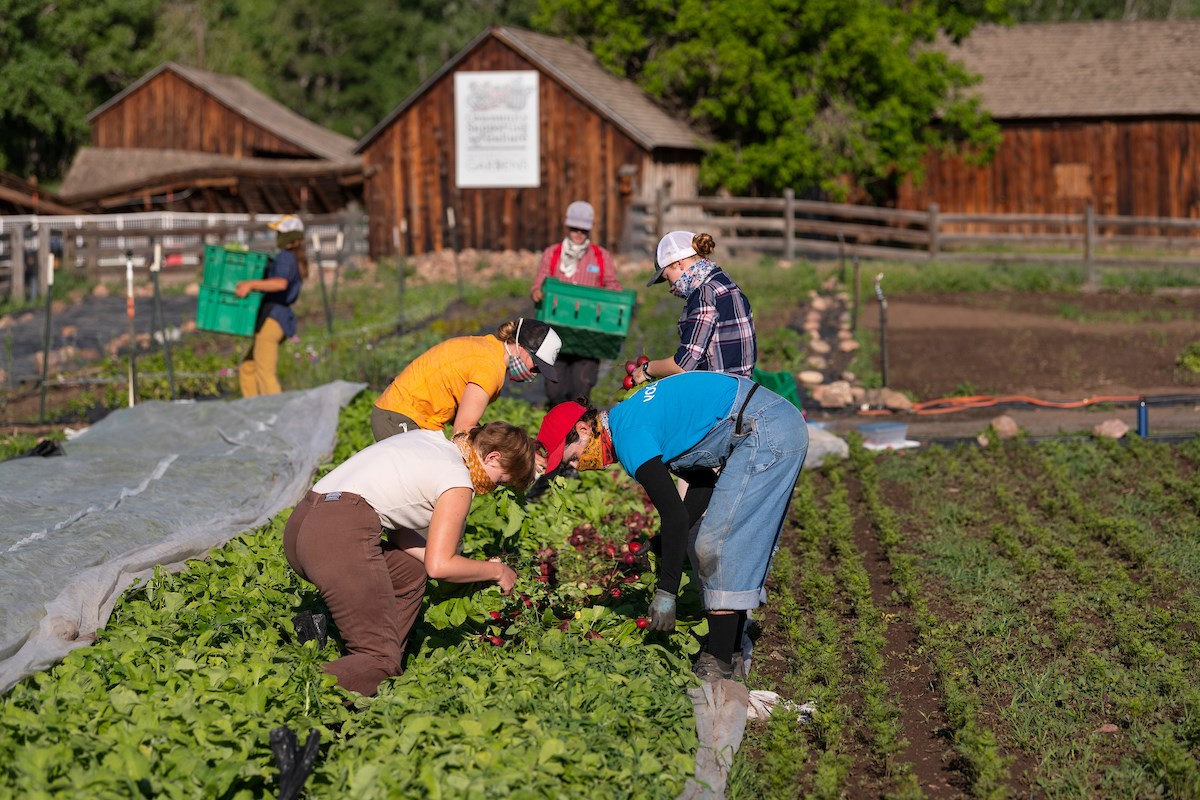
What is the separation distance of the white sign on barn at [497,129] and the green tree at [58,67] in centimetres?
1754

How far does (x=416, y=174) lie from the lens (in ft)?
93.5

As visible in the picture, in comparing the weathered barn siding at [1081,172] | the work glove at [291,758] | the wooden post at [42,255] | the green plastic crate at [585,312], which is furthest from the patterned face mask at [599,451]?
the weathered barn siding at [1081,172]

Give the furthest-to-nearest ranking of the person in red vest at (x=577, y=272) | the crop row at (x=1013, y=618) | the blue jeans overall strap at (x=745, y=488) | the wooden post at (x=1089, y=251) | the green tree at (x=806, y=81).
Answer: the green tree at (x=806, y=81)
the wooden post at (x=1089, y=251)
the person in red vest at (x=577, y=272)
the blue jeans overall strap at (x=745, y=488)
the crop row at (x=1013, y=618)

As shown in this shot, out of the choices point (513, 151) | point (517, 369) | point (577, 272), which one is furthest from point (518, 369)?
point (513, 151)

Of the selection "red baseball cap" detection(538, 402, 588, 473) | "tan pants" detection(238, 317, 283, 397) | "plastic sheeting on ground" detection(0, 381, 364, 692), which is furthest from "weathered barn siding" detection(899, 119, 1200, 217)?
"red baseball cap" detection(538, 402, 588, 473)

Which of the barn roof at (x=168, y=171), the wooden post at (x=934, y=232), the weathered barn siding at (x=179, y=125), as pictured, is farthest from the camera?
the weathered barn siding at (x=179, y=125)

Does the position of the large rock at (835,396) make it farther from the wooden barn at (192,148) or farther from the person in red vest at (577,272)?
the wooden barn at (192,148)

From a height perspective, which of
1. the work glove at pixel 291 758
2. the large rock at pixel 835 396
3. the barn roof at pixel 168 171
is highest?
the barn roof at pixel 168 171

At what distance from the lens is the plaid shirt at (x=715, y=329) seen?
658cm

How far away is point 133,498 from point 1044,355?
34.7 ft

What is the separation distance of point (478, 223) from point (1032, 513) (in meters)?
20.7

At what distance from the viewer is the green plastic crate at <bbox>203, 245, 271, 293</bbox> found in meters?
11.1

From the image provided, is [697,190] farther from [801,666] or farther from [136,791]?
[136,791]

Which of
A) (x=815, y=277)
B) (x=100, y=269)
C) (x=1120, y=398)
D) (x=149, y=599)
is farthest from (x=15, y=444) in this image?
(x=100, y=269)
